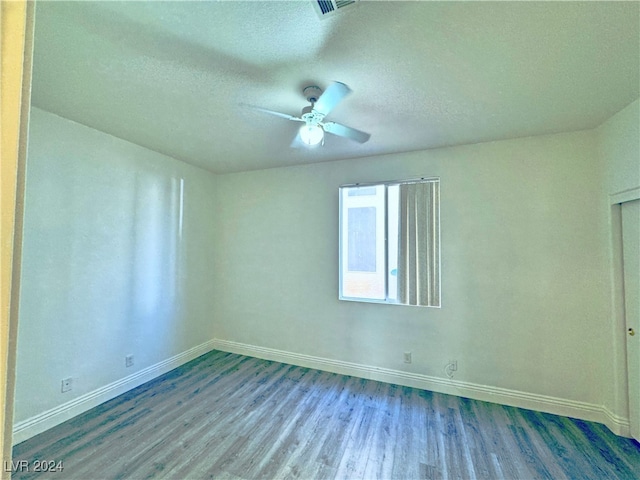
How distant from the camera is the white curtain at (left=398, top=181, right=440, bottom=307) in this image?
3.01 meters

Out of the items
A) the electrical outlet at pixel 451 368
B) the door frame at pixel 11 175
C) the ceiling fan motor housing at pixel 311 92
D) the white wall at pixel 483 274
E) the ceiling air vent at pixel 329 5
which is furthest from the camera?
the electrical outlet at pixel 451 368

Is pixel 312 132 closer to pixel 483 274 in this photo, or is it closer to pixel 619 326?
pixel 483 274

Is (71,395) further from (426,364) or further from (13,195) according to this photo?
(426,364)

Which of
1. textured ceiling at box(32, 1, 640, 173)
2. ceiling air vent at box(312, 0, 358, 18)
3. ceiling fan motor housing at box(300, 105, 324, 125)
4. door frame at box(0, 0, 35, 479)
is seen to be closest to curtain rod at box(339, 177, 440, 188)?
textured ceiling at box(32, 1, 640, 173)

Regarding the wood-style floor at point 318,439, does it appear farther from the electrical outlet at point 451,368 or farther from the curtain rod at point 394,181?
the curtain rod at point 394,181

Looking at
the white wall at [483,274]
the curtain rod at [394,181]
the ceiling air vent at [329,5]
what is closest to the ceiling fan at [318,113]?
the ceiling air vent at [329,5]

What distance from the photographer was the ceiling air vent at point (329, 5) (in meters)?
1.23

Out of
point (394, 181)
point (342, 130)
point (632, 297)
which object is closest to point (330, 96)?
point (342, 130)

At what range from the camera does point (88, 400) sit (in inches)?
99.7

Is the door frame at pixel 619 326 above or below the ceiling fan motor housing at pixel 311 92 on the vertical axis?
below

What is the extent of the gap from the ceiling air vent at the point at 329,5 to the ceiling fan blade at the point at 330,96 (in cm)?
32

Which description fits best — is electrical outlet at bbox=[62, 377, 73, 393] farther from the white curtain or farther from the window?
the white curtain

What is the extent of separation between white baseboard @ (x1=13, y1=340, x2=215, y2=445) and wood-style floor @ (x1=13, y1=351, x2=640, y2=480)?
0.07 metres

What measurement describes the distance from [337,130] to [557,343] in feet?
9.30
